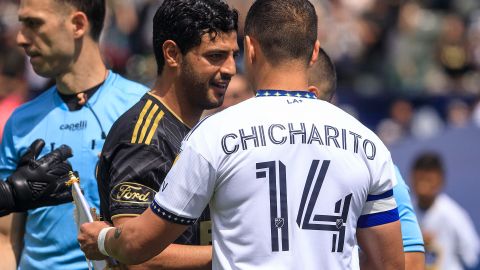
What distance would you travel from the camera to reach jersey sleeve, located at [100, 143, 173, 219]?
453 centimetres

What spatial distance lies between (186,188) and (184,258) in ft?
1.70

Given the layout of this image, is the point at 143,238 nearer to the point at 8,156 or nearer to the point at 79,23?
the point at 8,156

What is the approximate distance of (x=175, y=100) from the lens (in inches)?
194

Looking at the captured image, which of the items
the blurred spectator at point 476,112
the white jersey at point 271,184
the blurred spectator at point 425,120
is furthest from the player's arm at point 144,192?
the blurred spectator at point 425,120

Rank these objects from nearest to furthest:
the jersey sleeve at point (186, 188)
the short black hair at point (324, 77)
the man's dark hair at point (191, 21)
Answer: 1. the jersey sleeve at point (186, 188)
2. the man's dark hair at point (191, 21)
3. the short black hair at point (324, 77)

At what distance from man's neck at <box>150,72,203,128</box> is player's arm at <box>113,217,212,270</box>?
2.06 ft

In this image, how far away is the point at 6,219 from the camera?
6.01m

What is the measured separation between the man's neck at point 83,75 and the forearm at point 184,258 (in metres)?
1.73

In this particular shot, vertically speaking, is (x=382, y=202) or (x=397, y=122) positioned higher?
(x=382, y=202)

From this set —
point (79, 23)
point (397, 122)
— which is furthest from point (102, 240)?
point (397, 122)

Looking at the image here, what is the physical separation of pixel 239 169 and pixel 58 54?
87.2 inches

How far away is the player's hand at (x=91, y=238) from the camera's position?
4438mm

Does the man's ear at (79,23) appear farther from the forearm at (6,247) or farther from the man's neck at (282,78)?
the man's neck at (282,78)

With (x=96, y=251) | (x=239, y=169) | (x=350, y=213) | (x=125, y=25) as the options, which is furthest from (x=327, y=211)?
(x=125, y=25)
